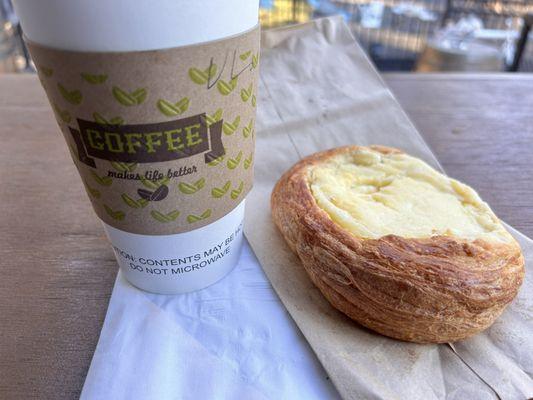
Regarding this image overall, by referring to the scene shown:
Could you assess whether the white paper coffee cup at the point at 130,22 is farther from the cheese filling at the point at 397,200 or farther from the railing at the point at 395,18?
the railing at the point at 395,18

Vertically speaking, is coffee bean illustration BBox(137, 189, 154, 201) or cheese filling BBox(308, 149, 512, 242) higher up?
coffee bean illustration BBox(137, 189, 154, 201)

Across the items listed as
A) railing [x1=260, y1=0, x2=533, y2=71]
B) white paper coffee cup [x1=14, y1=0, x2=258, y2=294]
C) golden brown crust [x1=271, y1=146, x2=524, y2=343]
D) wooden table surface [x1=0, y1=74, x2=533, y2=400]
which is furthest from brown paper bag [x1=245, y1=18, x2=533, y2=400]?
railing [x1=260, y1=0, x2=533, y2=71]

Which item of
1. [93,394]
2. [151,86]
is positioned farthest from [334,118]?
[93,394]

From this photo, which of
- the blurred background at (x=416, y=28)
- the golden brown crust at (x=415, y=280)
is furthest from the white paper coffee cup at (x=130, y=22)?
the blurred background at (x=416, y=28)

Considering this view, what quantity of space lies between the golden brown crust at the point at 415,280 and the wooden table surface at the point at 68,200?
0.78 ft

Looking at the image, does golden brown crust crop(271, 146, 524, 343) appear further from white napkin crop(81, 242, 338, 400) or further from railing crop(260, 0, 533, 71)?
railing crop(260, 0, 533, 71)

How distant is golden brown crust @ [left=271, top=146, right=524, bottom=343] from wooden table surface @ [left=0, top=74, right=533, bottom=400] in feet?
0.78

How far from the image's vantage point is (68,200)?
0.74 meters

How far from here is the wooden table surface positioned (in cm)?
49

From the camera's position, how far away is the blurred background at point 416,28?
2252 mm

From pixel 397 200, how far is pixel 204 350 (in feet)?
1.16

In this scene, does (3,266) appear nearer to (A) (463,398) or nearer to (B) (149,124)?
(B) (149,124)

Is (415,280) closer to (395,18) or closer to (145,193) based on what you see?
(145,193)

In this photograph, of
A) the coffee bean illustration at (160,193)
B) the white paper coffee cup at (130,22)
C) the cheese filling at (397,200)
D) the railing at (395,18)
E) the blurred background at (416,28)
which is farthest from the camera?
the railing at (395,18)
